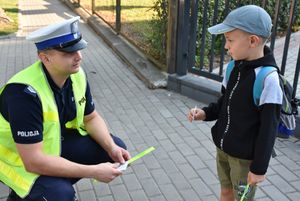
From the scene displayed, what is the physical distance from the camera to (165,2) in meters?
5.99

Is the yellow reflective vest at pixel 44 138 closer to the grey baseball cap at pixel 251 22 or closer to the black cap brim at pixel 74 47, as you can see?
the black cap brim at pixel 74 47

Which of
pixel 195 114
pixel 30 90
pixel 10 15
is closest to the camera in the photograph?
pixel 30 90

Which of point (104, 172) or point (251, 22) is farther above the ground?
point (251, 22)

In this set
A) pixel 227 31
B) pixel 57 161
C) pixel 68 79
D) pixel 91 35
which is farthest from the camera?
pixel 91 35

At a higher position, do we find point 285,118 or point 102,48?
point 285,118

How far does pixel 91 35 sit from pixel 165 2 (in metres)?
3.70

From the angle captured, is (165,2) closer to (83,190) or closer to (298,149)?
(298,149)

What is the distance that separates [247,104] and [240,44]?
0.34m

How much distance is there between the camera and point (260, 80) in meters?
2.18

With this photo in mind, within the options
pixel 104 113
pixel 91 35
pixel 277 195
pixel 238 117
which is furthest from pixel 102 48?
pixel 238 117

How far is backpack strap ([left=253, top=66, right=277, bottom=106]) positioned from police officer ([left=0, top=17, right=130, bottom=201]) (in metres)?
0.95

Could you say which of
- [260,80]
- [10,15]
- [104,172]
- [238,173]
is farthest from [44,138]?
[10,15]

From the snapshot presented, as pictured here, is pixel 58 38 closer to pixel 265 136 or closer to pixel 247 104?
pixel 247 104

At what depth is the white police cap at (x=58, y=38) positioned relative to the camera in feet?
7.41
